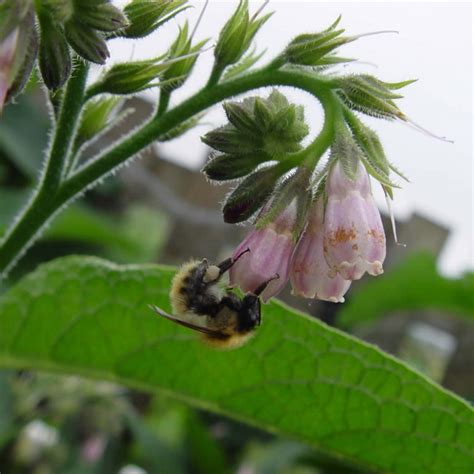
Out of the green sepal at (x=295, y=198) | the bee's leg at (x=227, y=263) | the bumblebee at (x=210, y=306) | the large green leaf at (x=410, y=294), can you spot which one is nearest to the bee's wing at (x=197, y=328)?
the bumblebee at (x=210, y=306)

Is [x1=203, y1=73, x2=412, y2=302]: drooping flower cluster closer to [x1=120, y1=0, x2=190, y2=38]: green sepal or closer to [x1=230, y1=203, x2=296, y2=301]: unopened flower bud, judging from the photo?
[x1=230, y1=203, x2=296, y2=301]: unopened flower bud

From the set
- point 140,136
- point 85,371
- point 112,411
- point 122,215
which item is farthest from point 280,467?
point 122,215

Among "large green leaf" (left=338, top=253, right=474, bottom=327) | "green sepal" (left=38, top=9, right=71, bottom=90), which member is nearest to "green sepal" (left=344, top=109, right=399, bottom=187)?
"green sepal" (left=38, top=9, right=71, bottom=90)

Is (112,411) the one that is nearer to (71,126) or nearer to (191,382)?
(191,382)

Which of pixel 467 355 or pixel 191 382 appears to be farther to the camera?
pixel 467 355

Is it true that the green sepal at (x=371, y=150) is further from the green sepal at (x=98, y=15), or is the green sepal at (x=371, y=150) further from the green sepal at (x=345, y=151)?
the green sepal at (x=98, y=15)

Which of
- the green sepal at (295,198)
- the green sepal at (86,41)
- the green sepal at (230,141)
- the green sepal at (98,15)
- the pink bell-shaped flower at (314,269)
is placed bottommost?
the pink bell-shaped flower at (314,269)
